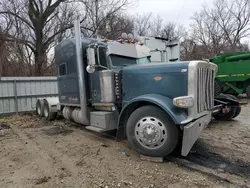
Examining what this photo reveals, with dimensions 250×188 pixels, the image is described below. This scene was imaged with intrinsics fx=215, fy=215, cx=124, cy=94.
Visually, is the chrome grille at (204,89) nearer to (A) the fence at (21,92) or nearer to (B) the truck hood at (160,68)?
(B) the truck hood at (160,68)

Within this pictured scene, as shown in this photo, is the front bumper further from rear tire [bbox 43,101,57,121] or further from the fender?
rear tire [bbox 43,101,57,121]

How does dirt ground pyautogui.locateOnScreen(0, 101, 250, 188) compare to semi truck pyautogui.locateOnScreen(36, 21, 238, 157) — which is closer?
dirt ground pyautogui.locateOnScreen(0, 101, 250, 188)

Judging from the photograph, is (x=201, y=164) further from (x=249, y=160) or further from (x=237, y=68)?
(x=237, y=68)

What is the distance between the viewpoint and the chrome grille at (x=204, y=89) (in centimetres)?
370

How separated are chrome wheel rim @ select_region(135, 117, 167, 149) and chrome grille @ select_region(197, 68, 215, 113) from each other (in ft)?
2.51

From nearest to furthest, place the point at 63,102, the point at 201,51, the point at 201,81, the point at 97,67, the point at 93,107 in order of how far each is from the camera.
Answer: the point at 201,81, the point at 97,67, the point at 93,107, the point at 63,102, the point at 201,51

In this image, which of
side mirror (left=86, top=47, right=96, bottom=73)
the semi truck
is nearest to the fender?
the semi truck

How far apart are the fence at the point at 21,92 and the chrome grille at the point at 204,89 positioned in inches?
310

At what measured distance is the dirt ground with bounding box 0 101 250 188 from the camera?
302cm

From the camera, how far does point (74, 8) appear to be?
1994 cm

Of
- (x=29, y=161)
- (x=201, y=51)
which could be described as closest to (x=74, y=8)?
(x=201, y=51)

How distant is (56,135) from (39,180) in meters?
2.70

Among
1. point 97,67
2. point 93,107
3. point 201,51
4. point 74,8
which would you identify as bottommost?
point 93,107

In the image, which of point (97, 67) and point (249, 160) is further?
point (97, 67)
